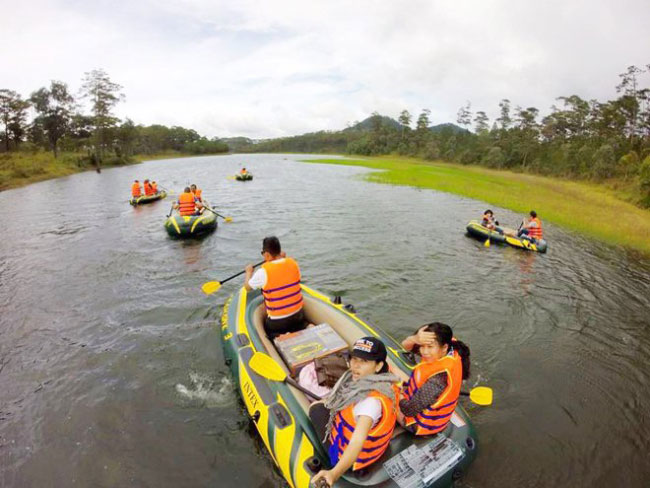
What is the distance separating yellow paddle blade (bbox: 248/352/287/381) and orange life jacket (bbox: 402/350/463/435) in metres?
1.45

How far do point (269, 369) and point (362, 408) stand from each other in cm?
177

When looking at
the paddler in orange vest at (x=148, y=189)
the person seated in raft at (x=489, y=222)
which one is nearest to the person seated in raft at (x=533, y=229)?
the person seated in raft at (x=489, y=222)

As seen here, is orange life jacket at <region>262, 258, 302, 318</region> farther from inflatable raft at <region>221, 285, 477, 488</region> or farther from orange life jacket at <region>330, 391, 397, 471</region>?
orange life jacket at <region>330, 391, 397, 471</region>

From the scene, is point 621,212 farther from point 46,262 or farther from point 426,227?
point 46,262

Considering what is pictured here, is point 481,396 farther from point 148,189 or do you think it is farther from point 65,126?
point 65,126

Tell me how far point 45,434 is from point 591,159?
4304 centimetres

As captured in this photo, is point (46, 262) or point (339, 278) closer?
point (339, 278)

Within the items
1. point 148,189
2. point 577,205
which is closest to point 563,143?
point 577,205

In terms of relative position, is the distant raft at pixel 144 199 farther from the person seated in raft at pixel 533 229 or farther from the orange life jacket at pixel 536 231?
the orange life jacket at pixel 536 231

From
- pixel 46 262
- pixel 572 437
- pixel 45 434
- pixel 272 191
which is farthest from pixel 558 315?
pixel 272 191

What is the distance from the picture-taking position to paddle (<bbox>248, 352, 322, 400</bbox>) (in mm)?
3897

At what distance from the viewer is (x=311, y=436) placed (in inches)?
132

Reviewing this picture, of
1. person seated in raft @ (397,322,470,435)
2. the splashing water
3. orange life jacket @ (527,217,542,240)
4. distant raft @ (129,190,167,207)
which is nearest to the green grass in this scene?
distant raft @ (129,190,167,207)

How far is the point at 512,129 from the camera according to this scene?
51.6 metres
